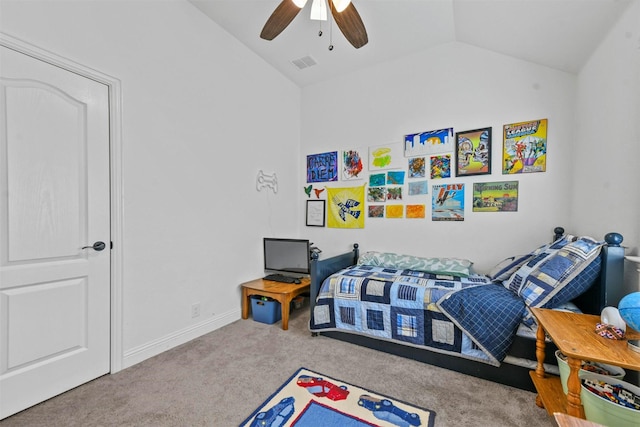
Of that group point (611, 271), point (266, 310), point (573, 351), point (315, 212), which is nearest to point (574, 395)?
point (573, 351)

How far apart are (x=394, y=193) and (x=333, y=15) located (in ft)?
6.43

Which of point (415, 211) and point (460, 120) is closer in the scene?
point (460, 120)

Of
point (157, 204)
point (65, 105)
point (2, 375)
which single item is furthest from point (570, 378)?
point (65, 105)

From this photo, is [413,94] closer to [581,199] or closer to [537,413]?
[581,199]

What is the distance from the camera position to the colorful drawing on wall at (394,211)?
10.4ft

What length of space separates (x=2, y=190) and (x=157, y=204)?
812mm

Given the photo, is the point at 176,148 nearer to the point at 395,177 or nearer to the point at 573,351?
the point at 395,177

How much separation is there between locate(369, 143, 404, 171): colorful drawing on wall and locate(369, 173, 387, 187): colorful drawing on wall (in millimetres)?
80

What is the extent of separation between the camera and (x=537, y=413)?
4.93ft

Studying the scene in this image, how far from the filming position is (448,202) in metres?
2.89

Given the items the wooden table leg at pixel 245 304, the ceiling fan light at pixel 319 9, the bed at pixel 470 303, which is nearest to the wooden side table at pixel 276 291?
the wooden table leg at pixel 245 304

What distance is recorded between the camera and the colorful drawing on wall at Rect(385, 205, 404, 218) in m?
3.16

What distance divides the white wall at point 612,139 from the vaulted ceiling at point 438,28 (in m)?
0.17

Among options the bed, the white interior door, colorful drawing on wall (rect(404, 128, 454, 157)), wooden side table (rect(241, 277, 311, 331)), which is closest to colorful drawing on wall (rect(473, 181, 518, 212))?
the bed
